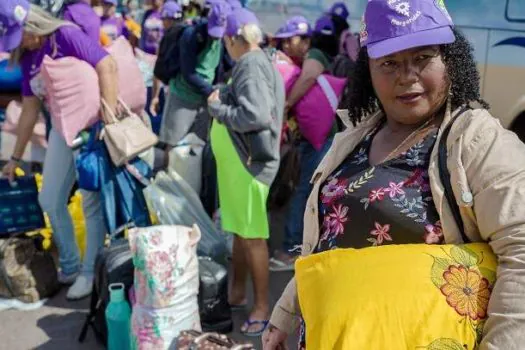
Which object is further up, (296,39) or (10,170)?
(296,39)

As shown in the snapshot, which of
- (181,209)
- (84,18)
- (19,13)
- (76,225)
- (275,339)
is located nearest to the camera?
(275,339)

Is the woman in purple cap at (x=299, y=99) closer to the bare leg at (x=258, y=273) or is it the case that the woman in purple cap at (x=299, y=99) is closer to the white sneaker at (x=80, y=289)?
the bare leg at (x=258, y=273)

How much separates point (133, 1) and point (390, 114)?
1084cm

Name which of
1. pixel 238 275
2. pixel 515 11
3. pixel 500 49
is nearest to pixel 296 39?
pixel 500 49

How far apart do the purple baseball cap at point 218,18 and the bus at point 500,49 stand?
5.62 ft

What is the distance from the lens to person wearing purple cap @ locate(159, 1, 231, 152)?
5609 millimetres

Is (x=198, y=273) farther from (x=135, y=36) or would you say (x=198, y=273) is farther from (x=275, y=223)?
(x=135, y=36)

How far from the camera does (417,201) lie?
5.02ft

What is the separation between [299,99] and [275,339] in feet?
10.2

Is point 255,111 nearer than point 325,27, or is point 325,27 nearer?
point 255,111

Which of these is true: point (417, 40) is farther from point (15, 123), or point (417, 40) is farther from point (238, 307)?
point (15, 123)

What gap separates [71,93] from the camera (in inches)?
160

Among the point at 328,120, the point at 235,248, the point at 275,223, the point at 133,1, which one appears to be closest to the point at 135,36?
the point at 133,1

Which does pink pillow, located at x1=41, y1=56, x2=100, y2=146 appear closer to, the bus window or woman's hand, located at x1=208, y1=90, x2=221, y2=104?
woman's hand, located at x1=208, y1=90, x2=221, y2=104
